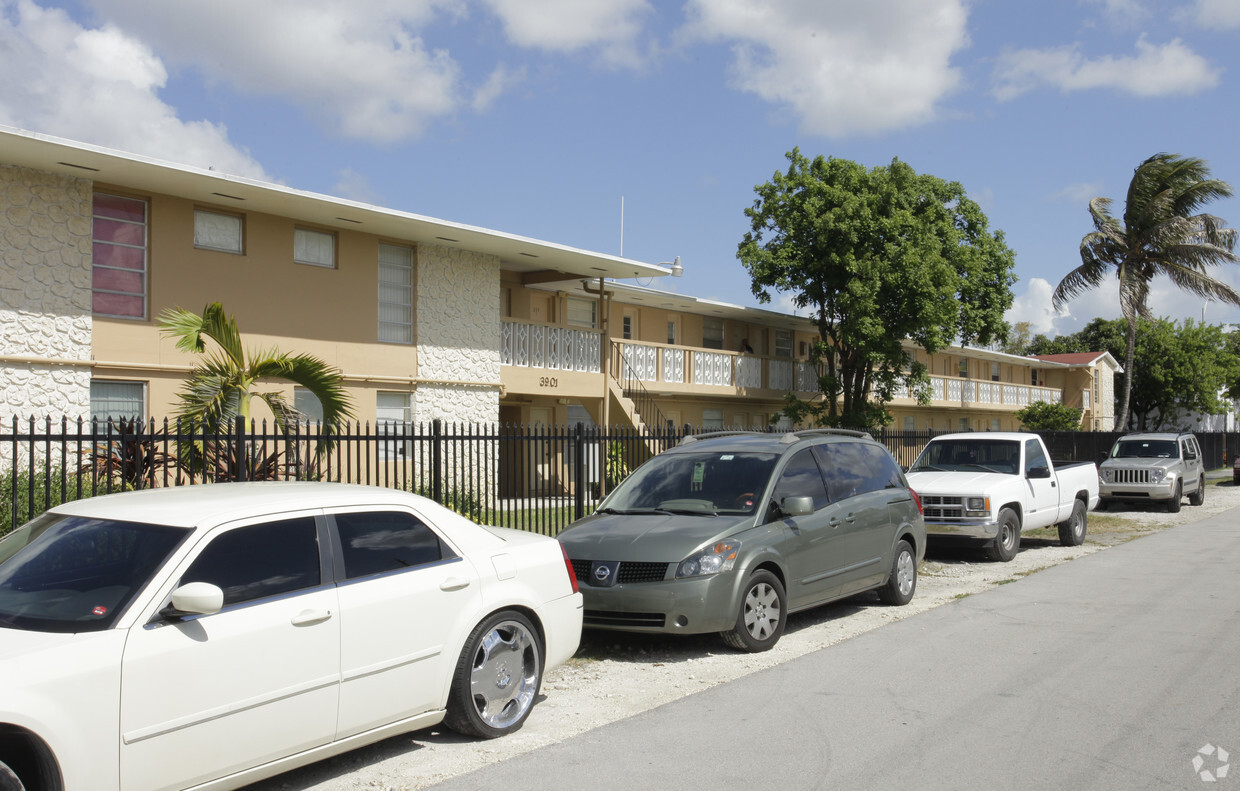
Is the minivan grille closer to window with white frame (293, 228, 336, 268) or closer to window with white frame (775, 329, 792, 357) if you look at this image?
window with white frame (293, 228, 336, 268)

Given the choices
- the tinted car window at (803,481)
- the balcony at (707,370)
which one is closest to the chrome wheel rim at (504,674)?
the tinted car window at (803,481)

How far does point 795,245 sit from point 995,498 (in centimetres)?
1428

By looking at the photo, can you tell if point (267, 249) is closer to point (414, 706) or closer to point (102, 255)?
point (102, 255)

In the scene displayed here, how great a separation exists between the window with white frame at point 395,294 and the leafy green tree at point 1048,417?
29640mm

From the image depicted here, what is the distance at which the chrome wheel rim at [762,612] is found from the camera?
27.9ft

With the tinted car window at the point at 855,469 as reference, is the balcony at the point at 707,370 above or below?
above

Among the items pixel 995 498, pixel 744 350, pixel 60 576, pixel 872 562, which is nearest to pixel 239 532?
pixel 60 576

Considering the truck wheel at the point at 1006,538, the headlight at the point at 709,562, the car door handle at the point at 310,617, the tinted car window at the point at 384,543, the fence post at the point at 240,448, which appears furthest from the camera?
the truck wheel at the point at 1006,538

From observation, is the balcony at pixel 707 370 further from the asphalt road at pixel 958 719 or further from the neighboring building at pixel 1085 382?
the neighboring building at pixel 1085 382

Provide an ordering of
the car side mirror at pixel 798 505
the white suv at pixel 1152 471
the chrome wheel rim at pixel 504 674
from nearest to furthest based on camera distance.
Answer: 1. the chrome wheel rim at pixel 504 674
2. the car side mirror at pixel 798 505
3. the white suv at pixel 1152 471

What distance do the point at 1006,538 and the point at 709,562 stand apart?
775 cm

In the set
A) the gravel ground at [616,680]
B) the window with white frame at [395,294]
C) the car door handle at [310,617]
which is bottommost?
the gravel ground at [616,680]

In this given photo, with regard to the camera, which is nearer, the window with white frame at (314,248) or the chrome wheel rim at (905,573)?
the chrome wheel rim at (905,573)

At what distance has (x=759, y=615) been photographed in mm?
8602
